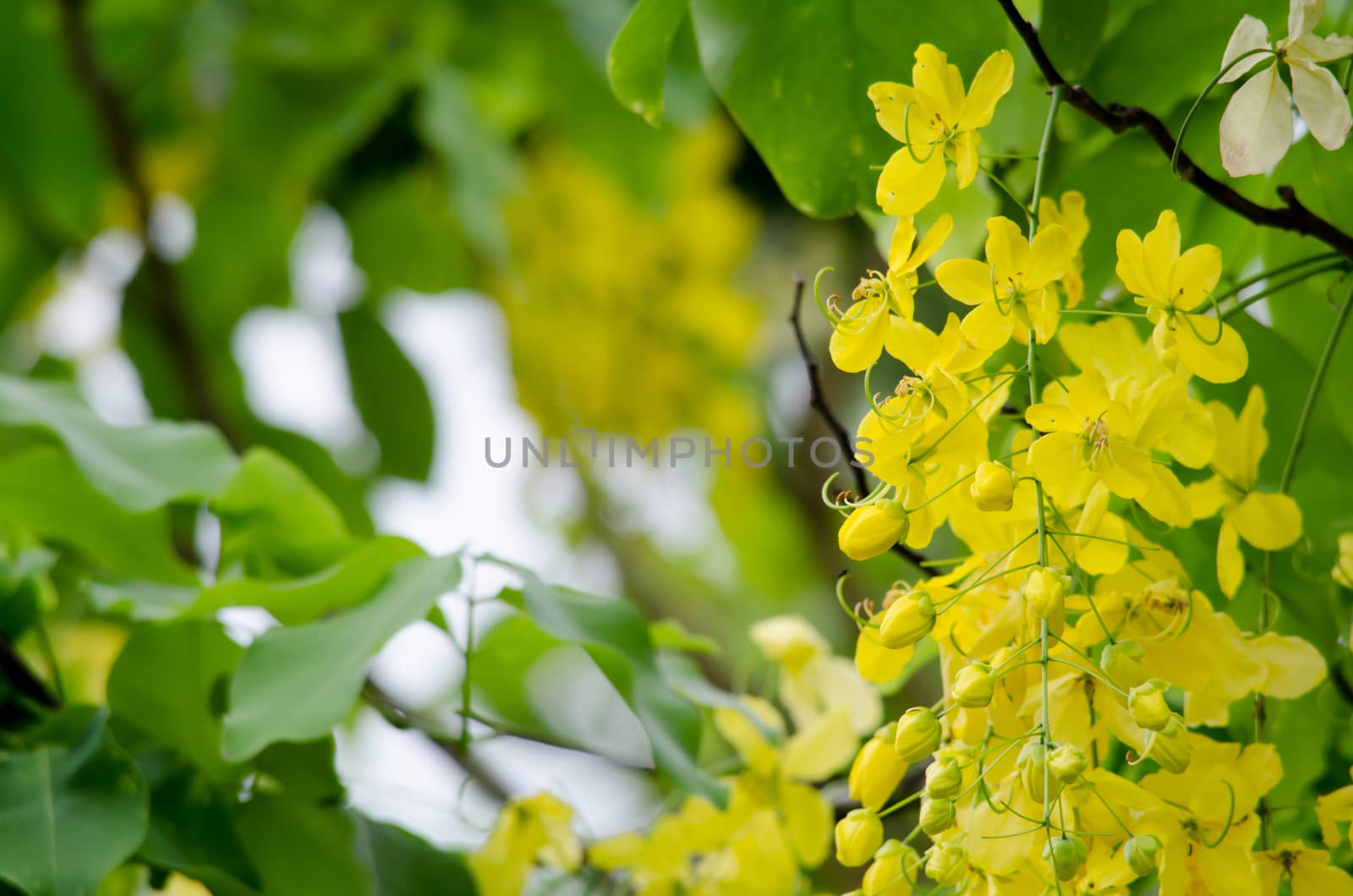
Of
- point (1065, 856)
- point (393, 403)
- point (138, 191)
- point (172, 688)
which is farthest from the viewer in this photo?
point (393, 403)

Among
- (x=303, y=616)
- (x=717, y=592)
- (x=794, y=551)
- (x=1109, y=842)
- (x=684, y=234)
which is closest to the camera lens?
(x=1109, y=842)

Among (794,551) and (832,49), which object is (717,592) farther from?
(832,49)

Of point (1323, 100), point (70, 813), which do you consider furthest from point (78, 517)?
point (1323, 100)

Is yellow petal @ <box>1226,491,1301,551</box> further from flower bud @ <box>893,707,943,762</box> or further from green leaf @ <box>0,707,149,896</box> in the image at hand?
green leaf @ <box>0,707,149,896</box>

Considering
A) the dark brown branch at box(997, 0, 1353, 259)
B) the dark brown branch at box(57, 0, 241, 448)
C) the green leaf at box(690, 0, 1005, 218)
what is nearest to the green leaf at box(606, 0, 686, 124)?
the green leaf at box(690, 0, 1005, 218)

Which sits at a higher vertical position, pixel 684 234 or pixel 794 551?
pixel 684 234

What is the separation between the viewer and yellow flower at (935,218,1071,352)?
0.29 meters

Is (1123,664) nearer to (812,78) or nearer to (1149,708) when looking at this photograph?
(1149,708)

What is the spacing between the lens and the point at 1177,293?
29 centimetres

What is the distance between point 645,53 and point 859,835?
25 centimetres

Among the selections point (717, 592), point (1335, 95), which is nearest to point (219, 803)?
point (1335, 95)

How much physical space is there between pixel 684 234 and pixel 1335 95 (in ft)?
3.52

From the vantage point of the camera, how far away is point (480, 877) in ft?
1.59

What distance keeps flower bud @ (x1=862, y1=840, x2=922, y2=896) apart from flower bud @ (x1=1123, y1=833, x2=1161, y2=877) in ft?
0.16
